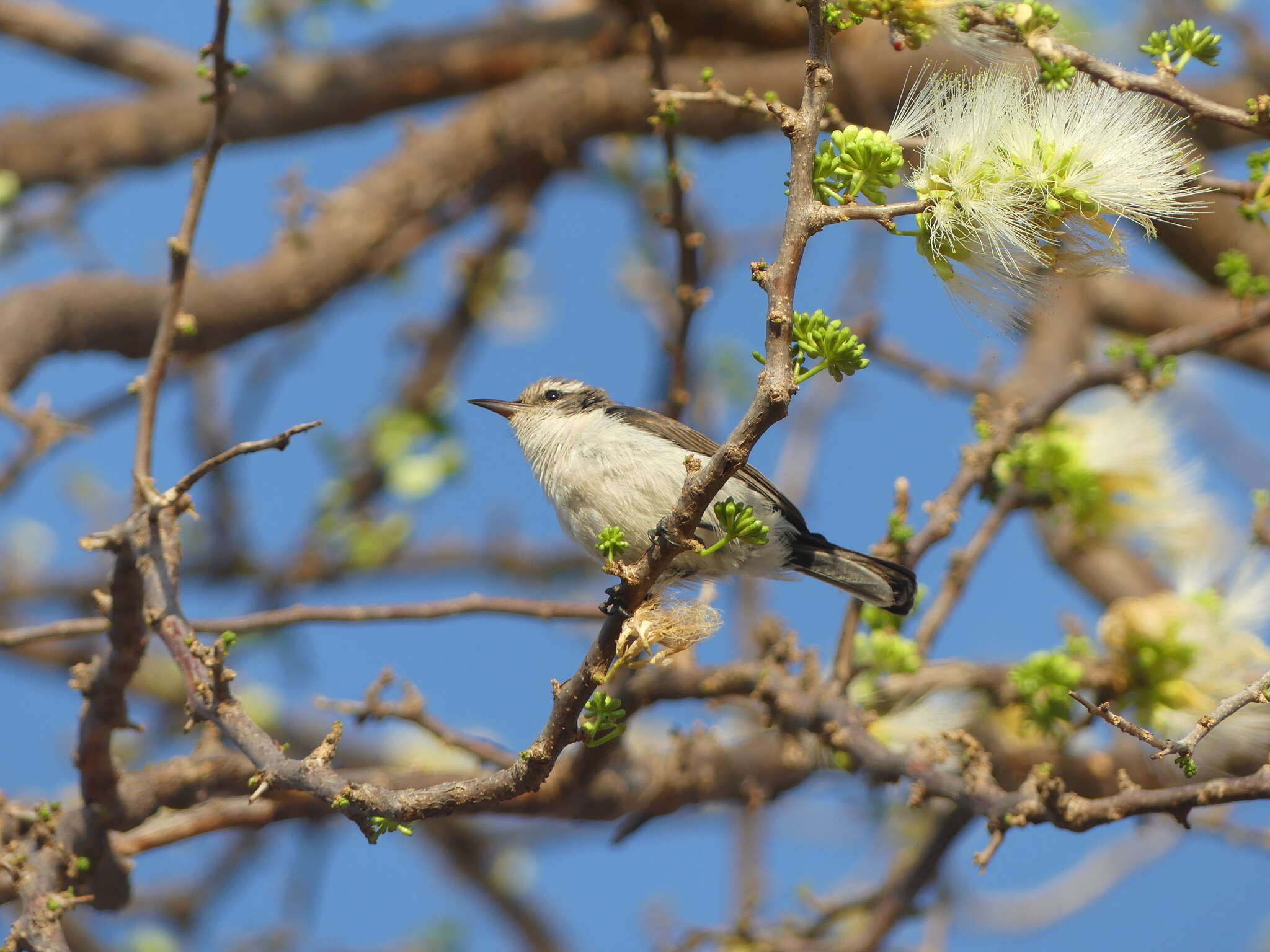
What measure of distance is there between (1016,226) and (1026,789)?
1204mm

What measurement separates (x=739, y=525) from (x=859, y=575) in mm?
1572

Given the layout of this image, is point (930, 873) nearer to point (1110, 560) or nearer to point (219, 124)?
point (1110, 560)

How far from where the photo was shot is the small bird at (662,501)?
11.2ft

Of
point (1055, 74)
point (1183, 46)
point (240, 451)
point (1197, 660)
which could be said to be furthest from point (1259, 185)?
point (240, 451)

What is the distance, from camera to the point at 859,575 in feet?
12.0

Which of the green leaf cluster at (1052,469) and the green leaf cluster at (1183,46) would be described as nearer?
the green leaf cluster at (1183,46)

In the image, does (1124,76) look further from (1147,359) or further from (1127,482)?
(1127,482)

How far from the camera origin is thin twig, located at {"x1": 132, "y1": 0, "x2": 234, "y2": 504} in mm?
2885

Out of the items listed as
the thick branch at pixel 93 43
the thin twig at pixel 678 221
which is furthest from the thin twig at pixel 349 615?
the thick branch at pixel 93 43

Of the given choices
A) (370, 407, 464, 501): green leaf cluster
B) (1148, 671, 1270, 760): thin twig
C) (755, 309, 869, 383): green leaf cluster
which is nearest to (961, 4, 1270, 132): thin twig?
(755, 309, 869, 383): green leaf cluster

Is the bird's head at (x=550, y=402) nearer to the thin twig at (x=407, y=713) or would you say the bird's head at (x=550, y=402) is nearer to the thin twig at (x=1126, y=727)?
the thin twig at (x=407, y=713)

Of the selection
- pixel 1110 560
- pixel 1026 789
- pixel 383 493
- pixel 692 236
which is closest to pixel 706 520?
pixel 692 236

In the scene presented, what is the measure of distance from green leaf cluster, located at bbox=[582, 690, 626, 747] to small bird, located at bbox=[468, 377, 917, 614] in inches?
37.8

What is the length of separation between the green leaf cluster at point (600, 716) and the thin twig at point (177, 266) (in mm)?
1318
